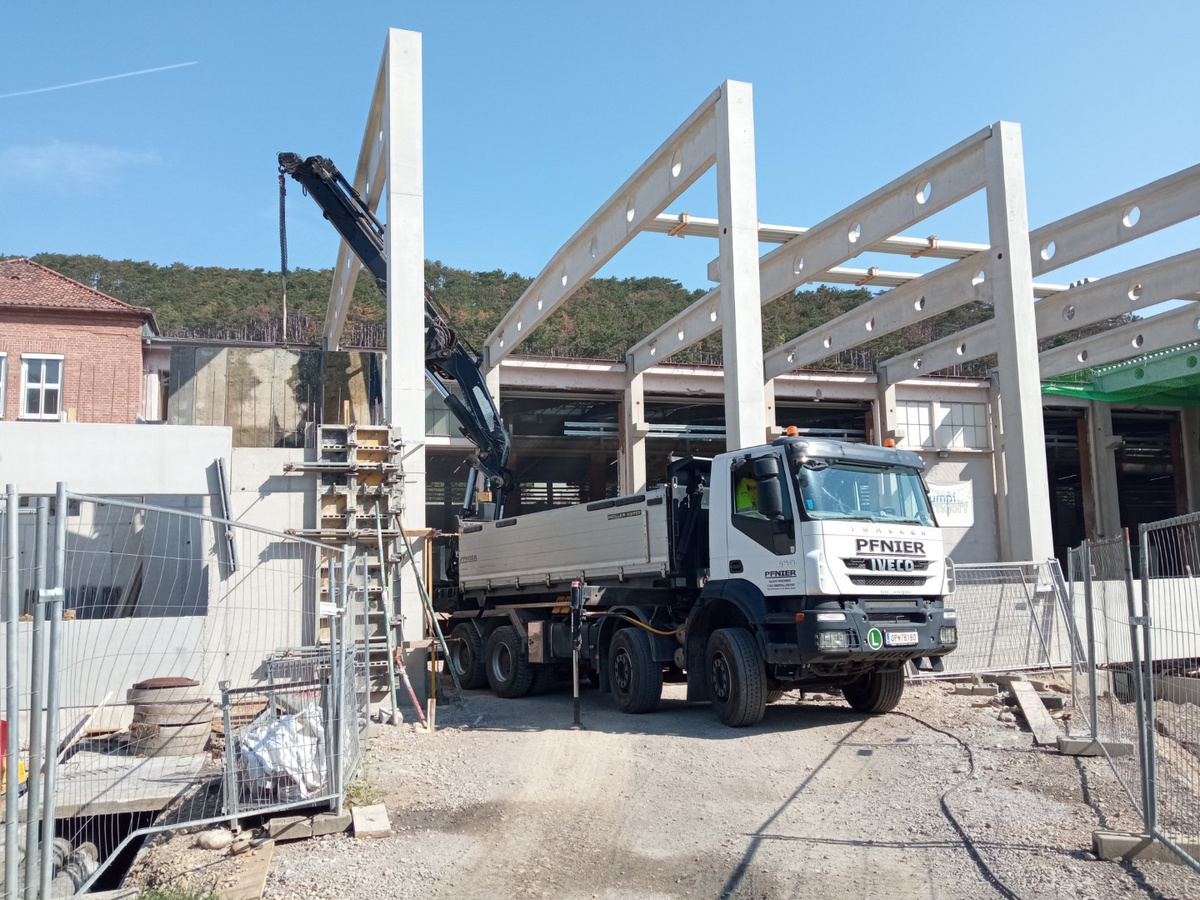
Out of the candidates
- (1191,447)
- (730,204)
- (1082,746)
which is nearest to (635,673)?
(1082,746)

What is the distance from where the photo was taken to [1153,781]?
6.11 m

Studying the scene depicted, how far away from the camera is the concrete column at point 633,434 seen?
24.9 metres

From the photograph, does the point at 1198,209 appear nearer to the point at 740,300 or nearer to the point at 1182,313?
the point at 1182,313

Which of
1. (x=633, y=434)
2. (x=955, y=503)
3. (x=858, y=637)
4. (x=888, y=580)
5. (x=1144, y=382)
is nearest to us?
(x=858, y=637)

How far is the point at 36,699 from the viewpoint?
4.45 metres

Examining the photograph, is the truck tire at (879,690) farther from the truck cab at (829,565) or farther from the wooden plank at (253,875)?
the wooden plank at (253,875)

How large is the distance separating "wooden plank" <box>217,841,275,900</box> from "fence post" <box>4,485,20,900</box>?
1346 mm

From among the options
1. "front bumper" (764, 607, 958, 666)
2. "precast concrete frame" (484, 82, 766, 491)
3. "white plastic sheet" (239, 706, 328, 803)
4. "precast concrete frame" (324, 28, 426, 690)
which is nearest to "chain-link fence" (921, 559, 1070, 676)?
"front bumper" (764, 607, 958, 666)

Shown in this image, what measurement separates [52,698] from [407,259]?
10497mm

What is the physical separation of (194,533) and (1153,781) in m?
10.8

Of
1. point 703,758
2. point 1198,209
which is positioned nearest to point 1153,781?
point 703,758

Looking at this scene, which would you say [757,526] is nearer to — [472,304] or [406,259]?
[406,259]

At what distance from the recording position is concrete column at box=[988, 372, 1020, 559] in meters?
25.9

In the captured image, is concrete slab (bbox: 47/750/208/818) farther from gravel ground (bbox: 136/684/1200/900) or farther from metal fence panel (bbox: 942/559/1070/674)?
metal fence panel (bbox: 942/559/1070/674)
